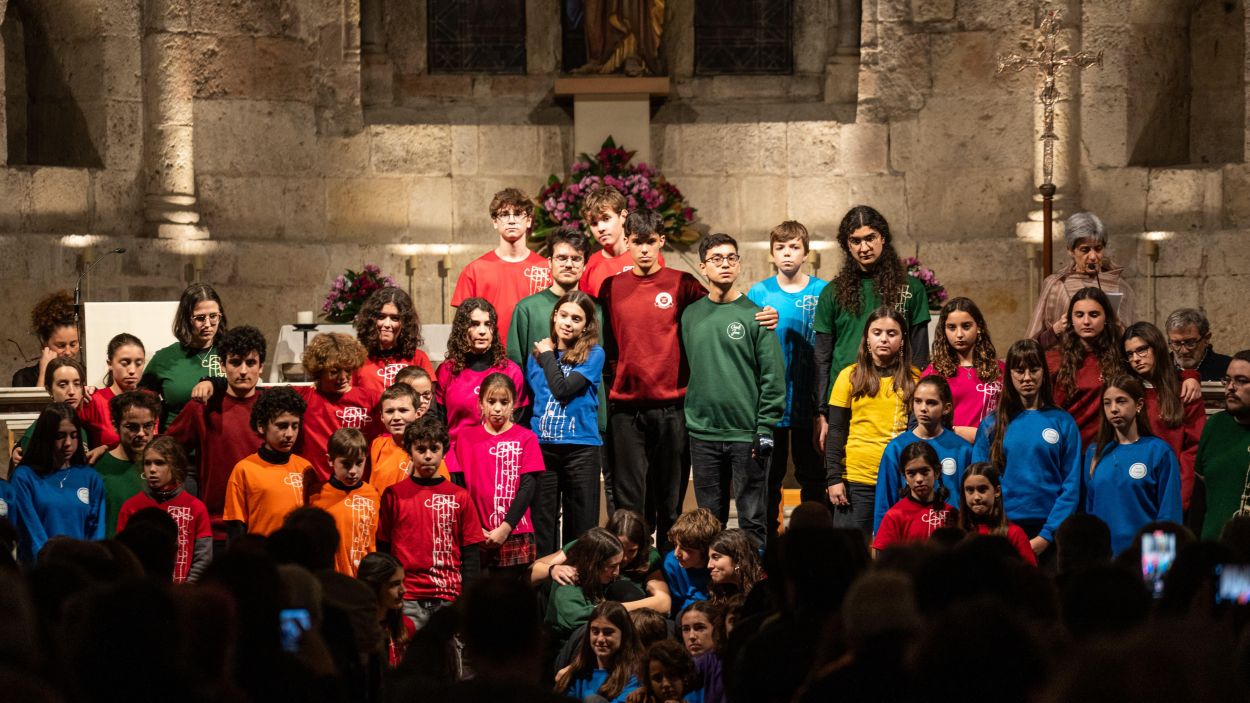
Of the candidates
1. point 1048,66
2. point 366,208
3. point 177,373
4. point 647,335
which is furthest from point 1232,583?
point 366,208

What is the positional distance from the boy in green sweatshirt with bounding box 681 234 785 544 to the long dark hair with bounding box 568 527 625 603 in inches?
37.6

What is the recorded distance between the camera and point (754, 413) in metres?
7.30

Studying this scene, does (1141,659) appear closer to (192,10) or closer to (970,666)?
(970,666)

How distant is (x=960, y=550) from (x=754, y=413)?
366 centimetres

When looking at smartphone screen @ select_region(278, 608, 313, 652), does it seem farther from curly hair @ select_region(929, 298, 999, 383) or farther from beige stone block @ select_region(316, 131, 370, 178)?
beige stone block @ select_region(316, 131, 370, 178)

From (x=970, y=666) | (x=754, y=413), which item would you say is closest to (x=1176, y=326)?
(x=754, y=413)

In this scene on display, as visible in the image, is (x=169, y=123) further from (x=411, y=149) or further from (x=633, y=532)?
(x=633, y=532)

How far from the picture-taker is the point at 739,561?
6.05 metres

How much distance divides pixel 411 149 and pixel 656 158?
1748mm

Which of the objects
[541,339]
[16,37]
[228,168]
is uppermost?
[16,37]

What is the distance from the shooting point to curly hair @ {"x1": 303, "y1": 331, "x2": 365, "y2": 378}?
710cm

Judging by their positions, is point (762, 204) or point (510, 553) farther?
point (762, 204)

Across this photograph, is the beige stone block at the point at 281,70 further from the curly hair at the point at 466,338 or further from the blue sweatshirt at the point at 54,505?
the blue sweatshirt at the point at 54,505

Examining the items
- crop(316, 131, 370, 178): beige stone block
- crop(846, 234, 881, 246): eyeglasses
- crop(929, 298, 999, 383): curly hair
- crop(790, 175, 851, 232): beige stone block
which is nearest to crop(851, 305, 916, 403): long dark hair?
crop(929, 298, 999, 383): curly hair
